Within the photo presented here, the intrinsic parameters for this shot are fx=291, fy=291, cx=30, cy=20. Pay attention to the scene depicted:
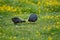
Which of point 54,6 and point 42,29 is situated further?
point 54,6

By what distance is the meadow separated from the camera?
17047mm

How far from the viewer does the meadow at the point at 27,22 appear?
17.0m

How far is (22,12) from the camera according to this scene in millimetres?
26719

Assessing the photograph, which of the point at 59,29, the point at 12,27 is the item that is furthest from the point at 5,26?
the point at 59,29

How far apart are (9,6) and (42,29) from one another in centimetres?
935

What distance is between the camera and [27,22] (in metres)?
21.6

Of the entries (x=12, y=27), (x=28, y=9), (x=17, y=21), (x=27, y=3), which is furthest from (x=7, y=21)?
(x=27, y=3)

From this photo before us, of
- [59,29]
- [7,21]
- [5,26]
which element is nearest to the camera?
[59,29]

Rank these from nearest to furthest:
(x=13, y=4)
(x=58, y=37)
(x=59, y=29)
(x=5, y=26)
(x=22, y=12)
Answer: (x=58, y=37), (x=59, y=29), (x=5, y=26), (x=22, y=12), (x=13, y=4)

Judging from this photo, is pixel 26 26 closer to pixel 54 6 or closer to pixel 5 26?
pixel 5 26

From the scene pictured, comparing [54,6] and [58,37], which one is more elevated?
[58,37]

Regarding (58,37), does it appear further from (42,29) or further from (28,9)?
(28,9)

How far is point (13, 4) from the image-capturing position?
1128 inches

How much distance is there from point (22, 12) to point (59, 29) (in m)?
8.79
